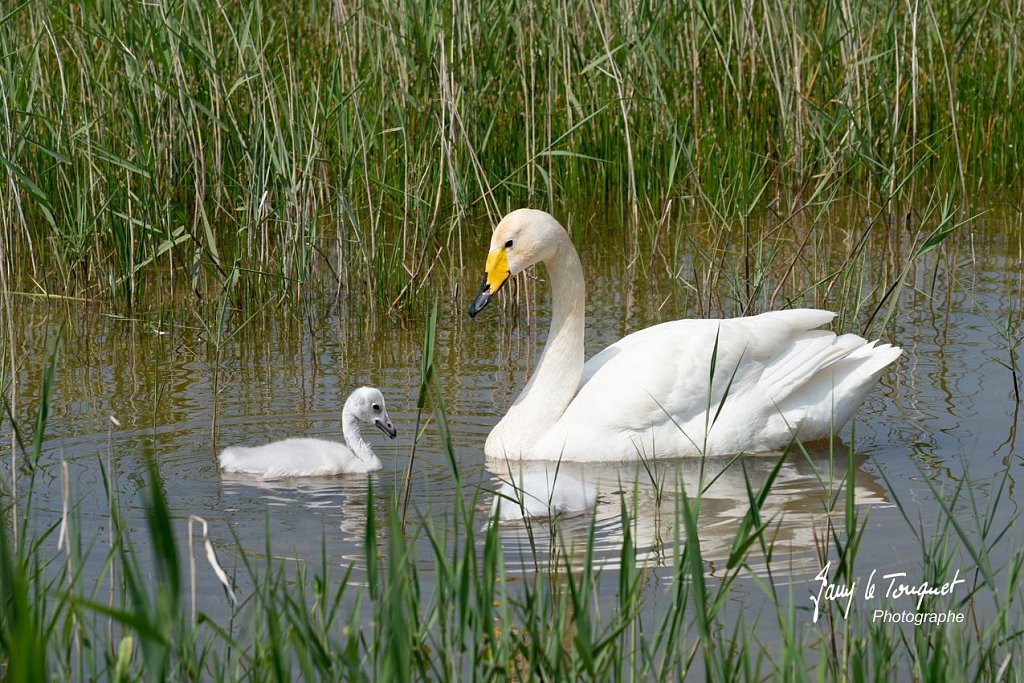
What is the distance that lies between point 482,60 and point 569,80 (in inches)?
30.7

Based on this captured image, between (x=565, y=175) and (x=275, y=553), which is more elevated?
(x=565, y=175)

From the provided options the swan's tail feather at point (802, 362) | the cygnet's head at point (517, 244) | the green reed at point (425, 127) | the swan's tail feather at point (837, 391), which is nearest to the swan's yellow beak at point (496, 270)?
the cygnet's head at point (517, 244)

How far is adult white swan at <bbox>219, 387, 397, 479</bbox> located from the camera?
18.1 feet

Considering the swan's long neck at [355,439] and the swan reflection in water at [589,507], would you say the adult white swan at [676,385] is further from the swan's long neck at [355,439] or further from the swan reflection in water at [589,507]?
the swan's long neck at [355,439]

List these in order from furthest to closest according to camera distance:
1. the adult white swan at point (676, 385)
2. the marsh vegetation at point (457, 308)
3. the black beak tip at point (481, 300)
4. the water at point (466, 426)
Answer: the black beak tip at point (481, 300) < the adult white swan at point (676, 385) < the water at point (466, 426) < the marsh vegetation at point (457, 308)

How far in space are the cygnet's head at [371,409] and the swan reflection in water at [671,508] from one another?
0.45 metres

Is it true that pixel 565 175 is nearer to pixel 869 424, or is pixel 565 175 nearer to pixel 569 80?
pixel 569 80

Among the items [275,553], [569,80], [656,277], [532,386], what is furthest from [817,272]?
[275,553]

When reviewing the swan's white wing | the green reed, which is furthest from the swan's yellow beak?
the green reed

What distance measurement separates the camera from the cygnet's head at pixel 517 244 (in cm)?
628

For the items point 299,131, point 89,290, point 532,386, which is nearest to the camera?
point 532,386

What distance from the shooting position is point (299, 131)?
7.31 m

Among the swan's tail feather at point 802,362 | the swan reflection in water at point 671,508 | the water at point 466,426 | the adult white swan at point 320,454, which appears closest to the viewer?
the swan reflection in water at point 671,508

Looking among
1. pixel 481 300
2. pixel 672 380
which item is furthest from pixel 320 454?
pixel 672 380
